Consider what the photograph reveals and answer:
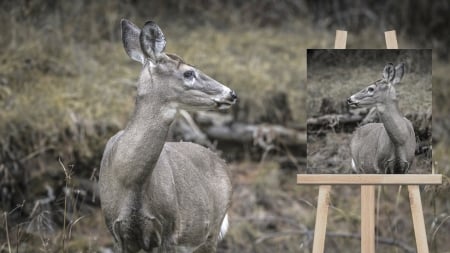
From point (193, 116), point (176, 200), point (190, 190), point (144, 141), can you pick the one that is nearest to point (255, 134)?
point (193, 116)

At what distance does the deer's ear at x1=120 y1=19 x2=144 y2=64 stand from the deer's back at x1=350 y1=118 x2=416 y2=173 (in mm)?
1482

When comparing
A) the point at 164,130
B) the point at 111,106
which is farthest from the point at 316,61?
the point at 111,106

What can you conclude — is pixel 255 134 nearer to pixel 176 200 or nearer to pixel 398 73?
pixel 398 73

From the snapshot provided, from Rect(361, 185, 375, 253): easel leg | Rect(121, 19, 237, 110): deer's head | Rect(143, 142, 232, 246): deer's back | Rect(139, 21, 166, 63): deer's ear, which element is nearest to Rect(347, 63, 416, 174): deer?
Rect(361, 185, 375, 253): easel leg

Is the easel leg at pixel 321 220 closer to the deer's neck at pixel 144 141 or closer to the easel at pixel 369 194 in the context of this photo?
the easel at pixel 369 194

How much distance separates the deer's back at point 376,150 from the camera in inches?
216

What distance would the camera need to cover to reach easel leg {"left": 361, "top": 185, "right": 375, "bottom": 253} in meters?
5.63

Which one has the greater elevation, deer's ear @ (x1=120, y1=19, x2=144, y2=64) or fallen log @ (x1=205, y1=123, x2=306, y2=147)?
deer's ear @ (x1=120, y1=19, x2=144, y2=64)

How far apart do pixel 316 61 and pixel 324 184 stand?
2.45 feet

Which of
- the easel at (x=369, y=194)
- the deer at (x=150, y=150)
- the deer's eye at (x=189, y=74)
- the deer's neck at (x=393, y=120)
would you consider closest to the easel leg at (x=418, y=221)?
the easel at (x=369, y=194)

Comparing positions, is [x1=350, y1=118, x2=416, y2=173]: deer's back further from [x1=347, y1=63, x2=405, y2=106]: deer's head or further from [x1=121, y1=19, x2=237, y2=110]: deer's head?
[x1=121, y1=19, x2=237, y2=110]: deer's head

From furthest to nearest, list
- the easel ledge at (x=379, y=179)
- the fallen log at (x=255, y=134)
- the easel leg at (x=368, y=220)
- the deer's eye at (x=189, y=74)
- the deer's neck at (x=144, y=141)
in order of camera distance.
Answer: the fallen log at (x=255, y=134), the easel leg at (x=368, y=220), the easel ledge at (x=379, y=179), the deer's eye at (x=189, y=74), the deer's neck at (x=144, y=141)

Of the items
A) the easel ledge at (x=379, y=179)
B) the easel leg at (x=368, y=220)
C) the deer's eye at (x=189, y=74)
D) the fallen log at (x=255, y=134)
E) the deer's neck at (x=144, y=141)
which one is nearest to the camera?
the deer's neck at (x=144, y=141)

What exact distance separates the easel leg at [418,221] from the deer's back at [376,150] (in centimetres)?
23
